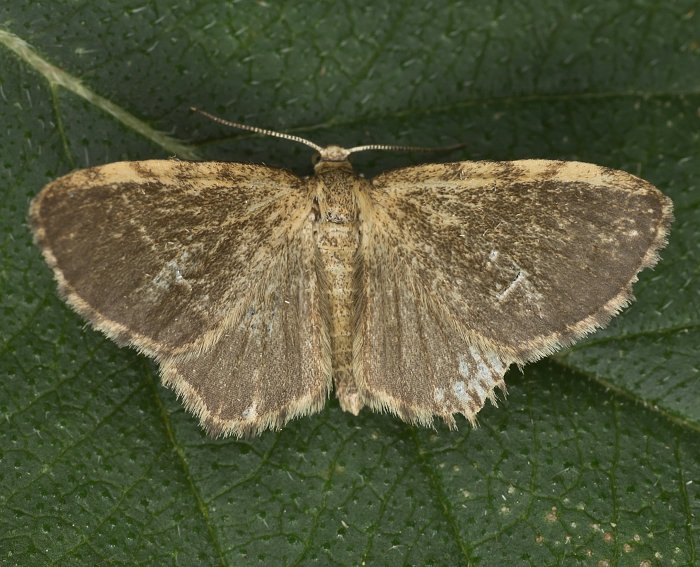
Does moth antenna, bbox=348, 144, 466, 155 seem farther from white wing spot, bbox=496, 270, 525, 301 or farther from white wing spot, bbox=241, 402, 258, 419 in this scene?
white wing spot, bbox=241, 402, 258, 419

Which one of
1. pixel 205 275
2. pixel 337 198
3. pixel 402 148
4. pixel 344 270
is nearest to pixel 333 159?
pixel 337 198

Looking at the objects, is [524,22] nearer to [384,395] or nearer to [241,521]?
[384,395]

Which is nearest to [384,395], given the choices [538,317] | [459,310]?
[459,310]

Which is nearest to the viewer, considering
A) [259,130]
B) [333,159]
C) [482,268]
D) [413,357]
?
[482,268]

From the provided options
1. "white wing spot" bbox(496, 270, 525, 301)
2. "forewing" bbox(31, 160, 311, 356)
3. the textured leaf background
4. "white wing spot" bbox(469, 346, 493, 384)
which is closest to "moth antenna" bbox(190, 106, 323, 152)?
the textured leaf background

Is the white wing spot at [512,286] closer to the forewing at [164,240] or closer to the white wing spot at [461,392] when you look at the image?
the white wing spot at [461,392]

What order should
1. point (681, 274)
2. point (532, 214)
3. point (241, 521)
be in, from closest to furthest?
point (532, 214)
point (241, 521)
point (681, 274)

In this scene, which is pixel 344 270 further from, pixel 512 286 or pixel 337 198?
pixel 512 286
